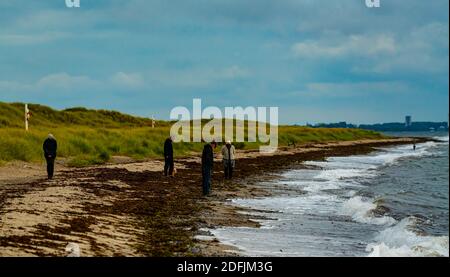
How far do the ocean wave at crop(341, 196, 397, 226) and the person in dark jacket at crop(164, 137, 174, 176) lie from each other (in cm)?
872

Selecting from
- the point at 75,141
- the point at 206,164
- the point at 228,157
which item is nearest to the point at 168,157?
the point at 228,157

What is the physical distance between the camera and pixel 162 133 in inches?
2025

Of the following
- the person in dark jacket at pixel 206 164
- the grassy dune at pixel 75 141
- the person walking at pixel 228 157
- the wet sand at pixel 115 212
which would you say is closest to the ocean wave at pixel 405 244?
the wet sand at pixel 115 212

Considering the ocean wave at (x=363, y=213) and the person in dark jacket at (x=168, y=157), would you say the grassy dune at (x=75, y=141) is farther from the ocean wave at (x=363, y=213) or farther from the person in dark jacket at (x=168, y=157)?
the ocean wave at (x=363, y=213)

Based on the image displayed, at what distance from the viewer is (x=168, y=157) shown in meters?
25.3

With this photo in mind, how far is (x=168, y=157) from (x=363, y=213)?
1068 cm

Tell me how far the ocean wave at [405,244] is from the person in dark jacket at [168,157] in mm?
11989

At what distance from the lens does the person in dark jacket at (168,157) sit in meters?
24.6

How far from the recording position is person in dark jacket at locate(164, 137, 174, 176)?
24562 mm

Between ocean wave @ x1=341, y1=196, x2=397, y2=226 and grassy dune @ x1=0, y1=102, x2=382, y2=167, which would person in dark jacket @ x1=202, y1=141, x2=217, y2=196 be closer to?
ocean wave @ x1=341, y1=196, x2=397, y2=226

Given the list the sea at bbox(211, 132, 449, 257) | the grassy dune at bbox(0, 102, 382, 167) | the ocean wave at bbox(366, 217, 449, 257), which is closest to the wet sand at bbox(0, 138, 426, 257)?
the sea at bbox(211, 132, 449, 257)

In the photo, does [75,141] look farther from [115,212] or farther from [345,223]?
[345,223]
